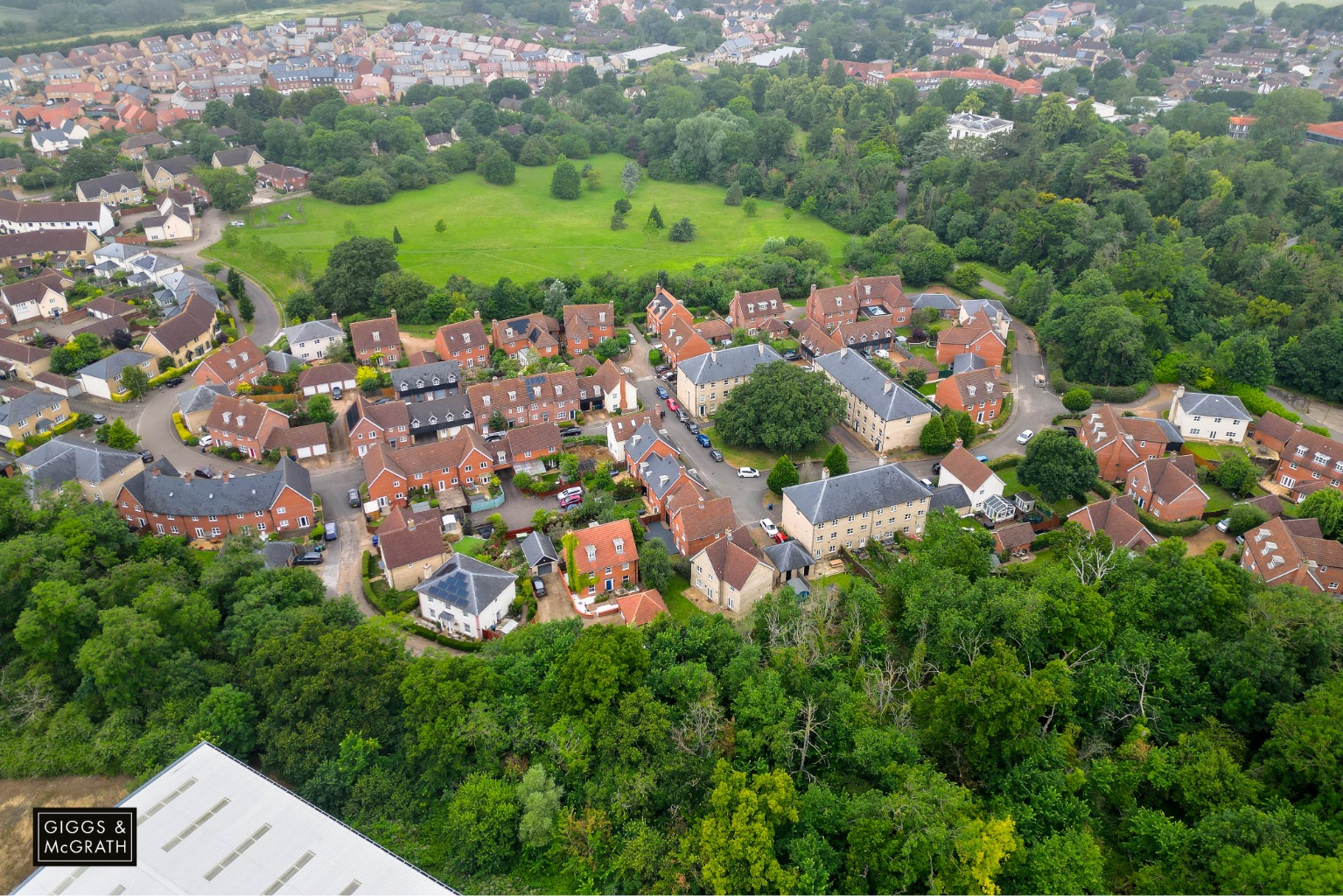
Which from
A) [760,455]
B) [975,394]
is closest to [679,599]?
[760,455]

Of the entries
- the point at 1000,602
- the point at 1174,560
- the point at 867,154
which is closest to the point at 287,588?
the point at 1000,602

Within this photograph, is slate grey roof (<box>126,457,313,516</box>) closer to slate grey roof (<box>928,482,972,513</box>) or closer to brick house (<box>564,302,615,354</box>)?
brick house (<box>564,302,615,354</box>)

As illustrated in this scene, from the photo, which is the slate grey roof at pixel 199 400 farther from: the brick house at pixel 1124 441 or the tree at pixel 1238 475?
the tree at pixel 1238 475

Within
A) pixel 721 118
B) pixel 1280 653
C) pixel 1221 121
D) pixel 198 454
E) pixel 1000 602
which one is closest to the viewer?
pixel 1280 653

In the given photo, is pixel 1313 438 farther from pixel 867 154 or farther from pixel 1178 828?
pixel 867 154

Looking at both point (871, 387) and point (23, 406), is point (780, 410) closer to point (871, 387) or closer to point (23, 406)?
point (871, 387)

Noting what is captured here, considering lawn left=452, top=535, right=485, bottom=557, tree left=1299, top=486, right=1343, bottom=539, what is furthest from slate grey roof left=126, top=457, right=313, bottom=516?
tree left=1299, top=486, right=1343, bottom=539

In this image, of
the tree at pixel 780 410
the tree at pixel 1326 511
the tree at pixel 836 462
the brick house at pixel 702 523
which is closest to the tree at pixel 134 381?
the tree at pixel 780 410

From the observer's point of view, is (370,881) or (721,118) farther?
(721,118)
